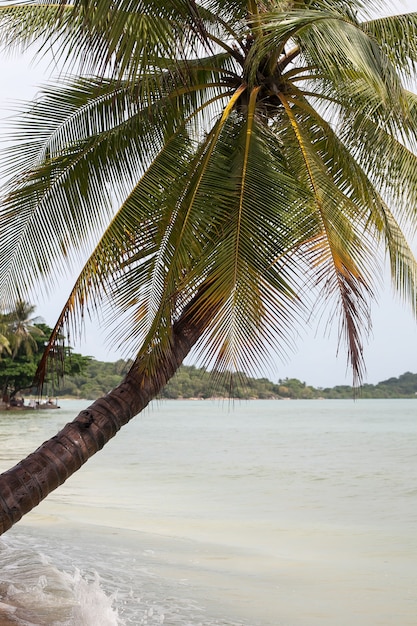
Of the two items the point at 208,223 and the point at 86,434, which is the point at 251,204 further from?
the point at 86,434

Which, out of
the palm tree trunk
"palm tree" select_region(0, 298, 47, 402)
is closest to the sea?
the palm tree trunk

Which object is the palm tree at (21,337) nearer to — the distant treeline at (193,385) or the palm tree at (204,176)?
the distant treeline at (193,385)

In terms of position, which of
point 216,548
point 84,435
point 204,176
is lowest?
point 216,548

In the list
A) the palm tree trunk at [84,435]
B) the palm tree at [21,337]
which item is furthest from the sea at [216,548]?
the palm tree at [21,337]

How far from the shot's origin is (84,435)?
19.7 feet

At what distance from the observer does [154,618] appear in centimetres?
792

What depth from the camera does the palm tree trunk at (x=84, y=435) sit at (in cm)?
562

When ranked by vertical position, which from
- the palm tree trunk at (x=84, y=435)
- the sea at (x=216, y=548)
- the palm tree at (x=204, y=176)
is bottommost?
the sea at (x=216, y=548)

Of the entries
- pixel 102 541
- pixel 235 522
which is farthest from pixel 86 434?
pixel 235 522

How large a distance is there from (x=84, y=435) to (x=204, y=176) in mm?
2240

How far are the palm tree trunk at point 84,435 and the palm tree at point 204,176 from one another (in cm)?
1

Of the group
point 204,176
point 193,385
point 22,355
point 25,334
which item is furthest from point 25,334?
point 204,176

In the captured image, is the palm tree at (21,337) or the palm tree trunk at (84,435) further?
the palm tree at (21,337)

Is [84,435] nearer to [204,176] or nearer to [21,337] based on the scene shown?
[204,176]
